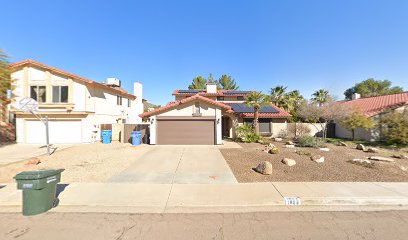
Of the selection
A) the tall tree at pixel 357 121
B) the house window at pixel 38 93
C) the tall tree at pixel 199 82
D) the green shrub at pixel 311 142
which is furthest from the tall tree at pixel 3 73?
the tall tree at pixel 199 82

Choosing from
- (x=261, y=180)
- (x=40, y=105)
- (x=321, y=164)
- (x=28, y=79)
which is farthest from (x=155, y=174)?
(x=28, y=79)

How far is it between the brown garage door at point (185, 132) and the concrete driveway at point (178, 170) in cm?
491

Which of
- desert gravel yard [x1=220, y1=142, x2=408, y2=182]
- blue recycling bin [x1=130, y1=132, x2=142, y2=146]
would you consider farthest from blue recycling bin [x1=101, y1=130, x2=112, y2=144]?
desert gravel yard [x1=220, y1=142, x2=408, y2=182]

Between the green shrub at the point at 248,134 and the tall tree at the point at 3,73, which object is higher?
the tall tree at the point at 3,73

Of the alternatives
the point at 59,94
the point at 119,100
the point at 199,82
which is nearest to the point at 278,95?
the point at 119,100

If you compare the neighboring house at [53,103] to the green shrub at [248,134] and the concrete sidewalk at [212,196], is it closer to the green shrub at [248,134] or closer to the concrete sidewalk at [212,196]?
the concrete sidewalk at [212,196]

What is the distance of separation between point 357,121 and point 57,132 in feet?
92.0

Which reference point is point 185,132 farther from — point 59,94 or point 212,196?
point 59,94

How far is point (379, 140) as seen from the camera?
55.6 ft

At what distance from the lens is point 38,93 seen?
52.1 feet

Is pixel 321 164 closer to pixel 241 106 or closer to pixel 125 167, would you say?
pixel 125 167

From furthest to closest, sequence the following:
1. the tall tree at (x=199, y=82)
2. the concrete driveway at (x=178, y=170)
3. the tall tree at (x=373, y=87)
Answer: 1. the tall tree at (x=373, y=87)
2. the tall tree at (x=199, y=82)
3. the concrete driveway at (x=178, y=170)

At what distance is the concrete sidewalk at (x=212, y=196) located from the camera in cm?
484

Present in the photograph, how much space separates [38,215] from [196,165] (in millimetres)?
5897
